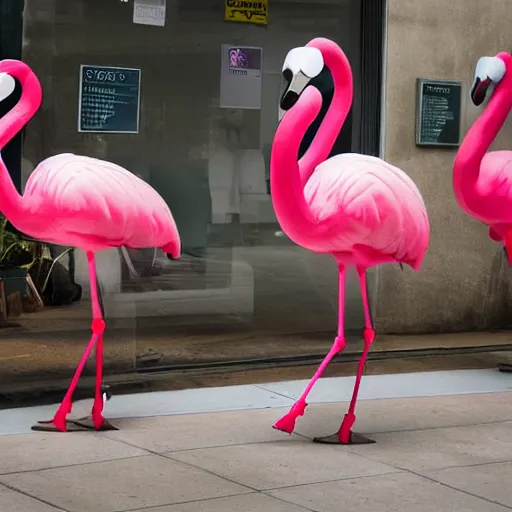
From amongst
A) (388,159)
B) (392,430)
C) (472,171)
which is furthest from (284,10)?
(392,430)

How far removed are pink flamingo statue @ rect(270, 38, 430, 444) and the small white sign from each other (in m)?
2.43

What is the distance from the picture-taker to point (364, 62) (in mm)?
10188

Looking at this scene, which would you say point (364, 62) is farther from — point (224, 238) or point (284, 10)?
point (224, 238)

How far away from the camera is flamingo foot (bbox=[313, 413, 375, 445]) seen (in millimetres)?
6809

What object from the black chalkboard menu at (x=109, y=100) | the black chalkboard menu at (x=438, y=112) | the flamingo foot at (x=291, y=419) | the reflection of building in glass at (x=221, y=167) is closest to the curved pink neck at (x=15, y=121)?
the reflection of building in glass at (x=221, y=167)

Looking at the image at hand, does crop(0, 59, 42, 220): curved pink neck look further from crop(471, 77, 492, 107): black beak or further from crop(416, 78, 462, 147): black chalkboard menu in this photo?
crop(416, 78, 462, 147): black chalkboard menu

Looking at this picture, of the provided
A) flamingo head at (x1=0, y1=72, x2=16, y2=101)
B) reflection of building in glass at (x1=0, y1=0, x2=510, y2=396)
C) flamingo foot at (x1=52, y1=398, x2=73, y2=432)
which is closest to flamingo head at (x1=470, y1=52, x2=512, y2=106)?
reflection of building in glass at (x1=0, y1=0, x2=510, y2=396)

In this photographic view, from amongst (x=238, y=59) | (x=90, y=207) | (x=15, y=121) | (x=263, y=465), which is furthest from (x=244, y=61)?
(x=263, y=465)

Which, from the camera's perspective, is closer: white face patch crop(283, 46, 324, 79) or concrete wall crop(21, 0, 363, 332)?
white face patch crop(283, 46, 324, 79)

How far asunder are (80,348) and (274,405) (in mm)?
1527

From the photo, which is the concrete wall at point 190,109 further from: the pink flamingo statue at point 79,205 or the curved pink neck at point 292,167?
the curved pink neck at point 292,167

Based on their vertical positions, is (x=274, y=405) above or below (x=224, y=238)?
below

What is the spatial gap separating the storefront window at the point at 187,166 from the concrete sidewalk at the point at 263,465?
5.55 feet

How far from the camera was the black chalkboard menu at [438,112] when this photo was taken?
10.4 m
